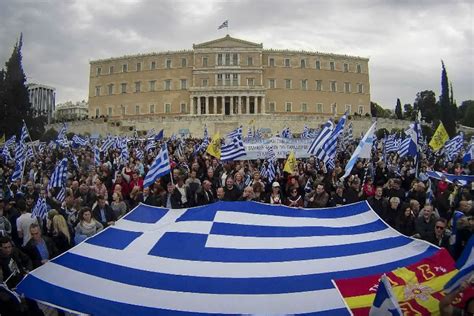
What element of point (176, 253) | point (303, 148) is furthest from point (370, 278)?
point (303, 148)

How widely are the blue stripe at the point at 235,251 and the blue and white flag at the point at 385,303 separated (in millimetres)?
1516

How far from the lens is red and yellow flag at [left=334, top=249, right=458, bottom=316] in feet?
12.6

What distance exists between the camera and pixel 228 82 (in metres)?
77.6

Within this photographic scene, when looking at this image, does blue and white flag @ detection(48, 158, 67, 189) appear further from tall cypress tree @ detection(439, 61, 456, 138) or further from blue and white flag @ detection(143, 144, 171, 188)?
tall cypress tree @ detection(439, 61, 456, 138)

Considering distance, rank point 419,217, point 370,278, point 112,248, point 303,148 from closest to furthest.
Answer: point 370,278, point 112,248, point 419,217, point 303,148

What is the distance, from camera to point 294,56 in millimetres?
80562

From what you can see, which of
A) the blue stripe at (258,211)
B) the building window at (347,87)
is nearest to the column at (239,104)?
the building window at (347,87)

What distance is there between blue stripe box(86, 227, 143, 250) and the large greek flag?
1 centimetres

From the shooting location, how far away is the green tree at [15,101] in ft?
145

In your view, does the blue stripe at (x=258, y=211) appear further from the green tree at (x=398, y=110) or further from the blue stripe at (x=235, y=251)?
the green tree at (x=398, y=110)

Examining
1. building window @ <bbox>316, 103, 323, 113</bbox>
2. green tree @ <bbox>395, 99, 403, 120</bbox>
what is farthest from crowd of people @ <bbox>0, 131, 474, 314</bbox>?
building window @ <bbox>316, 103, 323, 113</bbox>

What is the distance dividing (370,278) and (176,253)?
1832 millimetres

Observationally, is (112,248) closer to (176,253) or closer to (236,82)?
(176,253)

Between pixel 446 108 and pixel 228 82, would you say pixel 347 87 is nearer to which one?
pixel 228 82
